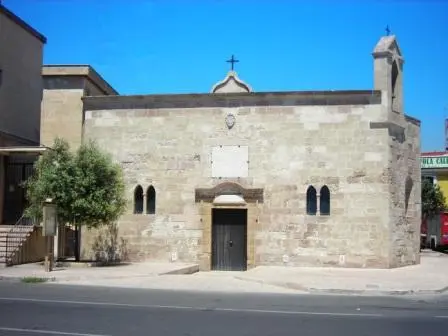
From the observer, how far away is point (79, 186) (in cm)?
1986

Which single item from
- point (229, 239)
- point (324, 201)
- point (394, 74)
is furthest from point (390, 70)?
point (229, 239)

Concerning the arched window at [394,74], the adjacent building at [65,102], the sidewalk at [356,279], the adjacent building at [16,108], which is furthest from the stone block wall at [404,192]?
the adjacent building at [16,108]

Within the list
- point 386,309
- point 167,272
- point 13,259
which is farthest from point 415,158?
point 13,259

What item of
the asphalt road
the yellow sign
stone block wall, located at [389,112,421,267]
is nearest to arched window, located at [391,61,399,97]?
stone block wall, located at [389,112,421,267]

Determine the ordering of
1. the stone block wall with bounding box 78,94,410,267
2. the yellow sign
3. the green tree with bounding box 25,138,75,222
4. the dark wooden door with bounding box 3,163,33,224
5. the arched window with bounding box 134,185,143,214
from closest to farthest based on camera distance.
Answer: the green tree with bounding box 25,138,75,222
the stone block wall with bounding box 78,94,410,267
the arched window with bounding box 134,185,143,214
the dark wooden door with bounding box 3,163,33,224
the yellow sign

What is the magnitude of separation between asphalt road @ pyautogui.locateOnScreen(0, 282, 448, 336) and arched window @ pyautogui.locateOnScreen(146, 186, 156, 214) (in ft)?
27.8

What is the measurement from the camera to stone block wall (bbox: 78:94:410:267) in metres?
21.2

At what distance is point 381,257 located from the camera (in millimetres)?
20969

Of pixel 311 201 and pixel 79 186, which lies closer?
pixel 79 186

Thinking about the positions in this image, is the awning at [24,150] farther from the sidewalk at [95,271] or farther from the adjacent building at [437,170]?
the adjacent building at [437,170]

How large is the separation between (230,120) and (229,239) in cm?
473

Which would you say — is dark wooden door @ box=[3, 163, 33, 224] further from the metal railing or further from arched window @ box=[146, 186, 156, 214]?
arched window @ box=[146, 186, 156, 214]

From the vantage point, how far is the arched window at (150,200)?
2281 cm

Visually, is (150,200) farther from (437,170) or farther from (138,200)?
(437,170)
